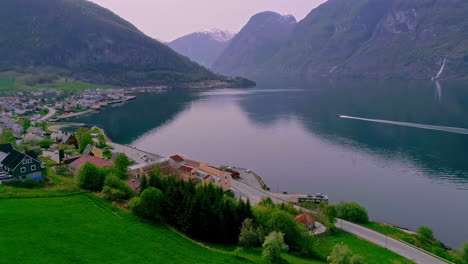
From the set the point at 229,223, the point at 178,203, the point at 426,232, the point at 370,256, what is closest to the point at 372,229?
the point at 426,232

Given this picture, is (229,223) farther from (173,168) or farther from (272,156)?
(272,156)

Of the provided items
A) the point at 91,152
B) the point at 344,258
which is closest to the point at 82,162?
the point at 91,152

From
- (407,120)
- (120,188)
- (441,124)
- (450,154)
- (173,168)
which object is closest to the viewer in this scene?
(120,188)

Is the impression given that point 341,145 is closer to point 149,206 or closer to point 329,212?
point 329,212

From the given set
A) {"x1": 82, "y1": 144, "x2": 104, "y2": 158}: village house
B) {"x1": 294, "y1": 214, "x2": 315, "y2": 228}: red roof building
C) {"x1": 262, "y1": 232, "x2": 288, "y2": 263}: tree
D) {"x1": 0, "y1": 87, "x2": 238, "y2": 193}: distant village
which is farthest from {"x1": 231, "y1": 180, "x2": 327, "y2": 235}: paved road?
{"x1": 82, "y1": 144, "x2": 104, "y2": 158}: village house

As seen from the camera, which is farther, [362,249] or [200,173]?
[200,173]
